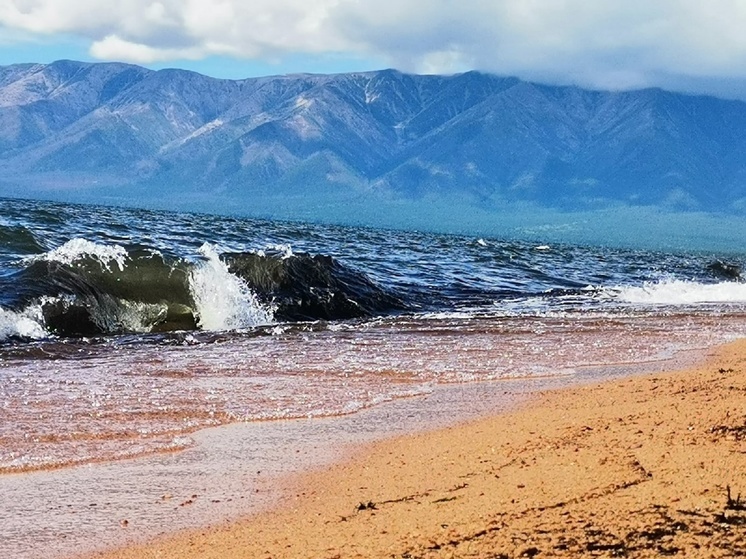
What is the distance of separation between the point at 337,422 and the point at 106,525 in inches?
124

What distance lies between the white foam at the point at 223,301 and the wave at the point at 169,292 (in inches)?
0.7

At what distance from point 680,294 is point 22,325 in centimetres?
1705

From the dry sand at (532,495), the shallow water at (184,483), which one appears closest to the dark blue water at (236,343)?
the shallow water at (184,483)

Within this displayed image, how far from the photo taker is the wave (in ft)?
51.4

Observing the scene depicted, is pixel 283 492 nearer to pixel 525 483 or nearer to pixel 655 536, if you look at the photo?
pixel 525 483

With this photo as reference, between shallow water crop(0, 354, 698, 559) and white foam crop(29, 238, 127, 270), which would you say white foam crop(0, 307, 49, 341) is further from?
shallow water crop(0, 354, 698, 559)

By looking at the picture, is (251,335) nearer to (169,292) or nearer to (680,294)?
(169,292)

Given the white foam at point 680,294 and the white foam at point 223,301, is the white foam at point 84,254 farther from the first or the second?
the white foam at point 680,294

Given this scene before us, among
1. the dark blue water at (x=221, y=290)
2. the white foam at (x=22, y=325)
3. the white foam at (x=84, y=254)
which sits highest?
the white foam at (x=84, y=254)

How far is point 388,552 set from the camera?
193 inches

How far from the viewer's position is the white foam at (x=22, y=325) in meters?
14.3

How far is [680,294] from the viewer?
2566 cm

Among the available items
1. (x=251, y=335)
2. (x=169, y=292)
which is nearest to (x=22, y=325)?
(x=251, y=335)

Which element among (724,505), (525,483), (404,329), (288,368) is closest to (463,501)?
(525,483)
